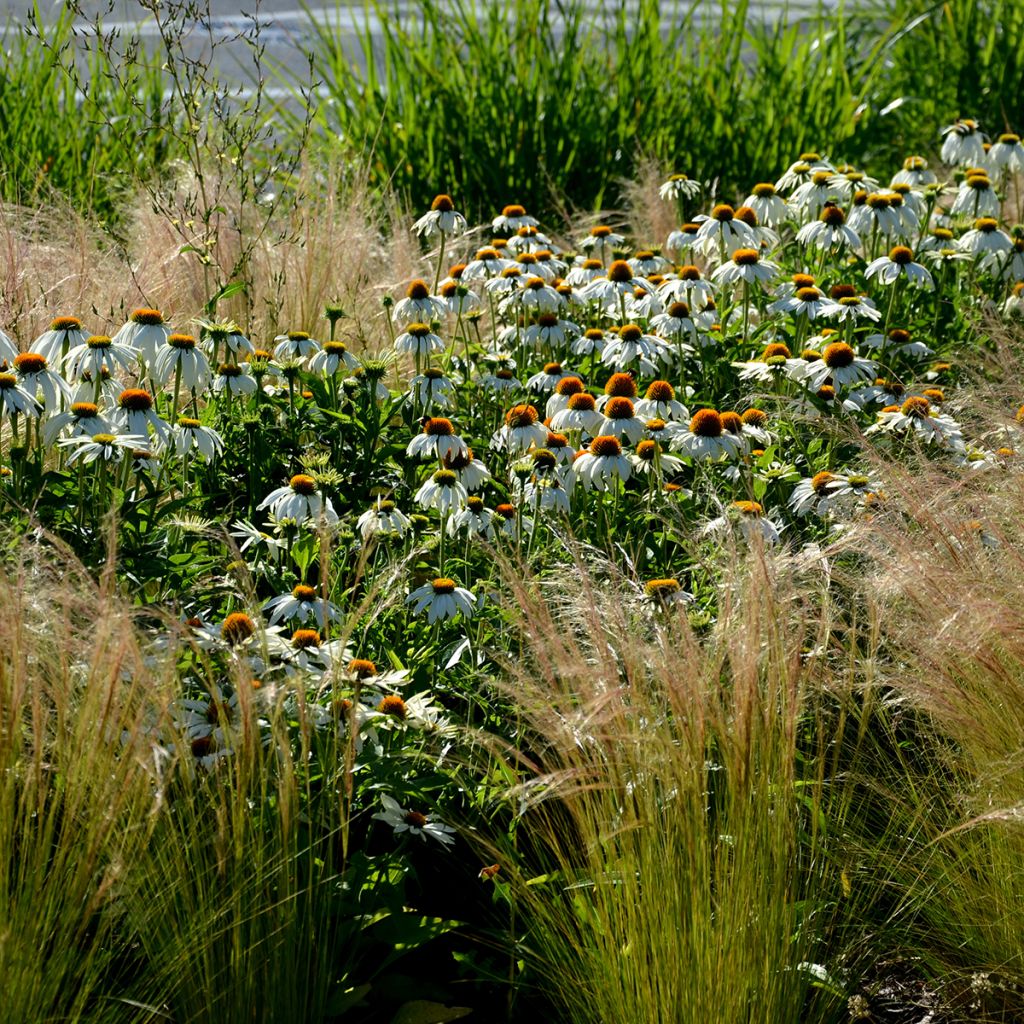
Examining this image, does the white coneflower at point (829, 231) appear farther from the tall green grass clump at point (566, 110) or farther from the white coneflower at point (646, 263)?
the tall green grass clump at point (566, 110)

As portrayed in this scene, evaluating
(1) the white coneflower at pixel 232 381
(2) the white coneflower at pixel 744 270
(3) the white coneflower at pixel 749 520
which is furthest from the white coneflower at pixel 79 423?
(2) the white coneflower at pixel 744 270

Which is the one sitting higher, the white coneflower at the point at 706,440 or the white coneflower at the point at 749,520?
the white coneflower at the point at 706,440

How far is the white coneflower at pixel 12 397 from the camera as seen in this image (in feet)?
9.65

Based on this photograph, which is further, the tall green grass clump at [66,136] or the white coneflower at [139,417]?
the tall green grass clump at [66,136]

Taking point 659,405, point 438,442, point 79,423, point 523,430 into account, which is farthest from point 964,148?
point 79,423

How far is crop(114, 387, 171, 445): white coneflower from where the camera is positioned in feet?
9.99

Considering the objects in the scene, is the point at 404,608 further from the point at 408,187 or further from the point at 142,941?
the point at 408,187

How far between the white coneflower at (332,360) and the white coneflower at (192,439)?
546 millimetres

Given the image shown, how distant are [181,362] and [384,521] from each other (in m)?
0.66

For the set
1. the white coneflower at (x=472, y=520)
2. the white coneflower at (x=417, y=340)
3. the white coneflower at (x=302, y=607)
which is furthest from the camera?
the white coneflower at (x=417, y=340)

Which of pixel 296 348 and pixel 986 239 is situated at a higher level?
pixel 986 239

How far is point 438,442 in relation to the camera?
3271 millimetres

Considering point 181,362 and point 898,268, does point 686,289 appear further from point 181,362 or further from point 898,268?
point 181,362

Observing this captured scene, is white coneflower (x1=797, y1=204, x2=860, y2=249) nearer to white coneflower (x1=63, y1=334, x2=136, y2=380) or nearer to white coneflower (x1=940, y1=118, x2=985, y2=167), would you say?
white coneflower (x1=940, y1=118, x2=985, y2=167)
